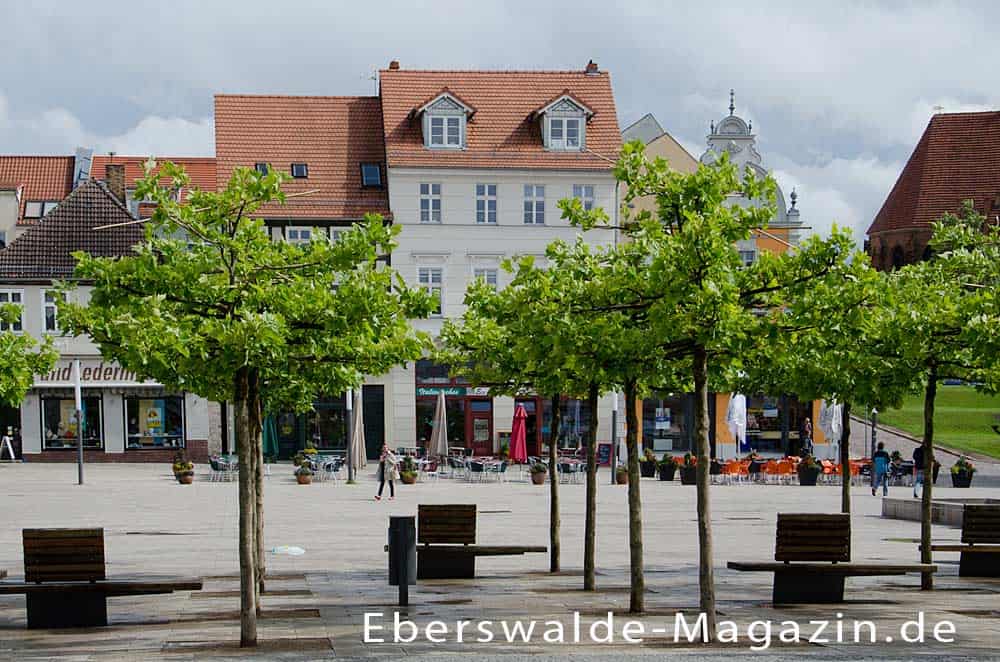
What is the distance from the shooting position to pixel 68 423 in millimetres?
58156

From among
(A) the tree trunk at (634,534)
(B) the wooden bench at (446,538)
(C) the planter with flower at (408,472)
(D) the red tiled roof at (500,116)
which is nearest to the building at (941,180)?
(D) the red tiled roof at (500,116)

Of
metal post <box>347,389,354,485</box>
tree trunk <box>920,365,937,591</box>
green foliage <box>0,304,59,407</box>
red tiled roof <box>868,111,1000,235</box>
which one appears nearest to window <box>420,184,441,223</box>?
metal post <box>347,389,354,485</box>

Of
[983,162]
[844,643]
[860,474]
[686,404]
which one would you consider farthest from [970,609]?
[983,162]

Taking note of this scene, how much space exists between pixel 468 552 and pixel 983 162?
8574 centimetres

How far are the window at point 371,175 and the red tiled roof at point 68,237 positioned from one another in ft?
28.6

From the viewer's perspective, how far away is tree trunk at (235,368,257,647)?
44.8 feet

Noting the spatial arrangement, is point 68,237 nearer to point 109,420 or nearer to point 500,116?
point 109,420

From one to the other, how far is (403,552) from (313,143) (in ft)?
149

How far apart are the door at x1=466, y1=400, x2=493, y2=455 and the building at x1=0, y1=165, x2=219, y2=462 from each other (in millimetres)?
9656

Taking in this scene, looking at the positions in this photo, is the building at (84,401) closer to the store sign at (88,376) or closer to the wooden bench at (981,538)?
the store sign at (88,376)

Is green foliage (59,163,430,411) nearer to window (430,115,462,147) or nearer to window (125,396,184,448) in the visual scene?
window (430,115,462,147)

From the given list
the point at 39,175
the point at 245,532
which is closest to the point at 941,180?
the point at 39,175

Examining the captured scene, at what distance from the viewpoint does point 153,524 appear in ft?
100

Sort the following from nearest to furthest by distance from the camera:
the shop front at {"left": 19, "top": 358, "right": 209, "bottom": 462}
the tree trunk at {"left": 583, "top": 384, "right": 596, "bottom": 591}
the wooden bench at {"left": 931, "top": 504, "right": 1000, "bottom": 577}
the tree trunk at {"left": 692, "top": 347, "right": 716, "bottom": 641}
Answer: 1. the tree trunk at {"left": 692, "top": 347, "right": 716, "bottom": 641}
2. the tree trunk at {"left": 583, "top": 384, "right": 596, "bottom": 591}
3. the wooden bench at {"left": 931, "top": 504, "right": 1000, "bottom": 577}
4. the shop front at {"left": 19, "top": 358, "right": 209, "bottom": 462}
